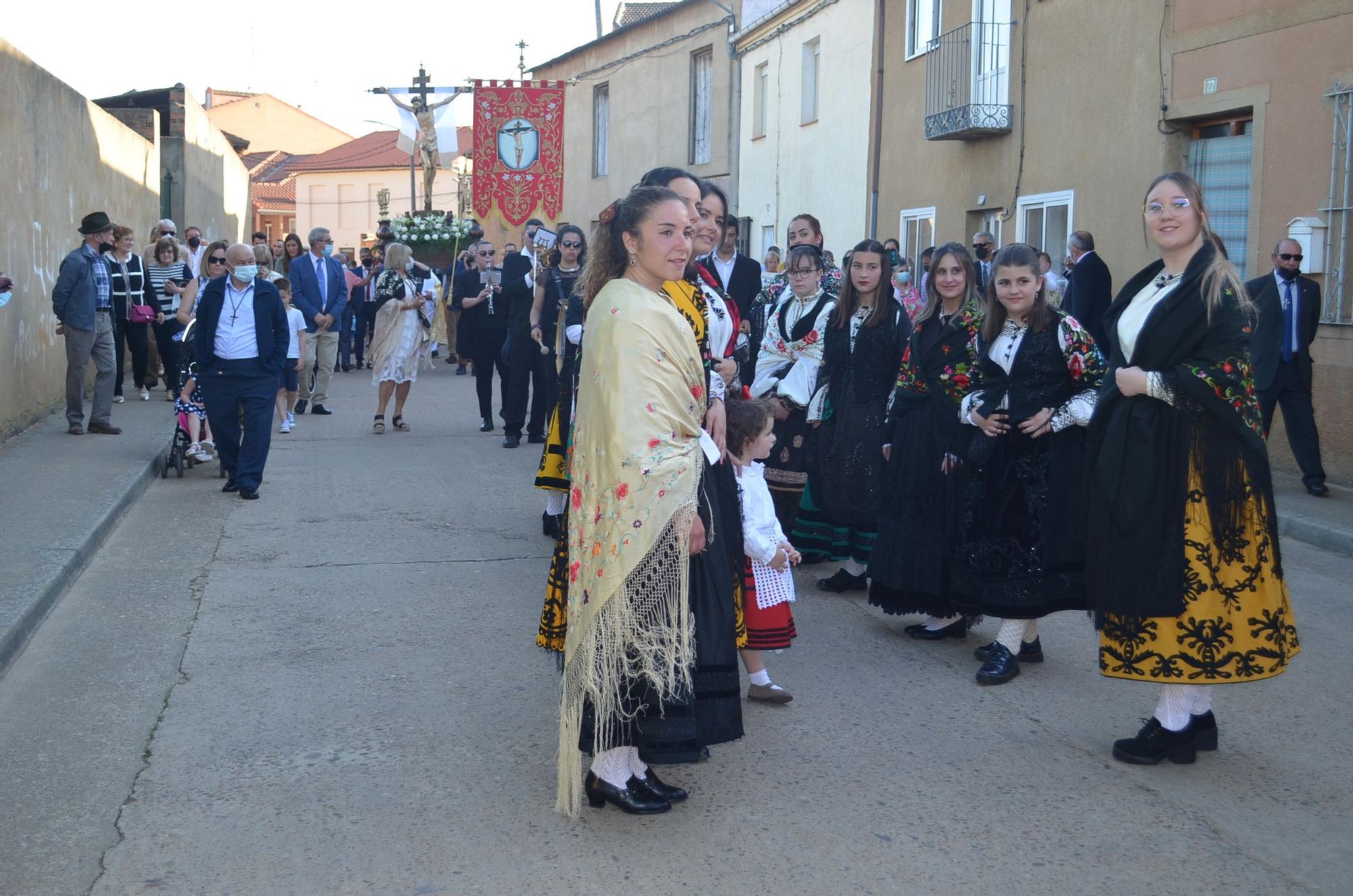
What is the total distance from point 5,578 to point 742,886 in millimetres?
4607

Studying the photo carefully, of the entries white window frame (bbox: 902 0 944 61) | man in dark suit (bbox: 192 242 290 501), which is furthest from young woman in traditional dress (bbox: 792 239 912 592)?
white window frame (bbox: 902 0 944 61)

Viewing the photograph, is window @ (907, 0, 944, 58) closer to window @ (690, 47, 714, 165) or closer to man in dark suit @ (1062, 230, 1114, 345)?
man in dark suit @ (1062, 230, 1114, 345)

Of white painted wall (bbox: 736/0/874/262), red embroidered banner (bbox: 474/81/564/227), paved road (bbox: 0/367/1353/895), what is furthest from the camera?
red embroidered banner (bbox: 474/81/564/227)

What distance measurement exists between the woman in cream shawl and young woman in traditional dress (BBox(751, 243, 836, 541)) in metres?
3.10

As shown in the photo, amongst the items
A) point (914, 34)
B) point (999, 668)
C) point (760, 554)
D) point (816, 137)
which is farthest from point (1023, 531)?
point (816, 137)

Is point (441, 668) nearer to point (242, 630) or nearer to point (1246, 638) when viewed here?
point (242, 630)

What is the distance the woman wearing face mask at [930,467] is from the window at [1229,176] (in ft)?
23.8

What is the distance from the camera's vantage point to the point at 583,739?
403 centimetres

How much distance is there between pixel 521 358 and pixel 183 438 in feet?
9.51

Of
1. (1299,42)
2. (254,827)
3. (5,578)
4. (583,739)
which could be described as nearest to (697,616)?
(583,739)

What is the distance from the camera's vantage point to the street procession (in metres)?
3.87

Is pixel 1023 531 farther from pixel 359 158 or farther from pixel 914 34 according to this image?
pixel 359 158

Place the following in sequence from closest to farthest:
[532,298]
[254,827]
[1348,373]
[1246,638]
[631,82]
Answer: [254,827] → [1246,638] → [1348,373] → [532,298] → [631,82]

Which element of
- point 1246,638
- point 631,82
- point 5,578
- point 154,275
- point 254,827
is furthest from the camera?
point 631,82
